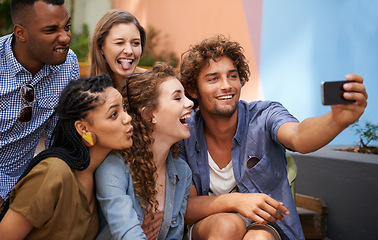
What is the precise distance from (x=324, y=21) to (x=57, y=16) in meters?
2.56

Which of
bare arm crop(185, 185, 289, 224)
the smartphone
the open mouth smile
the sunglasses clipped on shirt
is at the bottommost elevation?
bare arm crop(185, 185, 289, 224)

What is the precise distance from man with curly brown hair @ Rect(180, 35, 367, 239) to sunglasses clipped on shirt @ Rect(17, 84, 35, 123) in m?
0.91

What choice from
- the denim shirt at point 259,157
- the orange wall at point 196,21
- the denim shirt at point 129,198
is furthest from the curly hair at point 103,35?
the orange wall at point 196,21

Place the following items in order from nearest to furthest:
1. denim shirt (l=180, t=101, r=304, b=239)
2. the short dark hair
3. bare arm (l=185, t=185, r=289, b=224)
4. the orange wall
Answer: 1. bare arm (l=185, t=185, r=289, b=224)
2. the short dark hair
3. denim shirt (l=180, t=101, r=304, b=239)
4. the orange wall

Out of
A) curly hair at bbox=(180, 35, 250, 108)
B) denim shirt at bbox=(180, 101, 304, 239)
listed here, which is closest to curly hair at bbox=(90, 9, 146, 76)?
curly hair at bbox=(180, 35, 250, 108)

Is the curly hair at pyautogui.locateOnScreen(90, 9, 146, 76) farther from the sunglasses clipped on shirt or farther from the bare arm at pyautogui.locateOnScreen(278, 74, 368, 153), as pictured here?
the bare arm at pyautogui.locateOnScreen(278, 74, 368, 153)

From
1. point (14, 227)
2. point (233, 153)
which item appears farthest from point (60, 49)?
point (233, 153)

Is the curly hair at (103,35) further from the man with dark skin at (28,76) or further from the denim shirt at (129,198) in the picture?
the denim shirt at (129,198)

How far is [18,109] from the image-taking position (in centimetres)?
242

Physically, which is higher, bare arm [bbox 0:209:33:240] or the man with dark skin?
the man with dark skin

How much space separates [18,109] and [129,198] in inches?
33.4

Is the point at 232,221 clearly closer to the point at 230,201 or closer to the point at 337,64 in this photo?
the point at 230,201

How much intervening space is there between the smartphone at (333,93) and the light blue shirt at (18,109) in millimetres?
1513

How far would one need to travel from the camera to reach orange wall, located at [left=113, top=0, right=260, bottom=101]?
5046 mm
